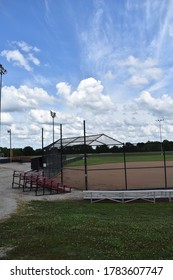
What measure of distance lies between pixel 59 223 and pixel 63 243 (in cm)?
234

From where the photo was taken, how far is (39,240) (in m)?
6.98

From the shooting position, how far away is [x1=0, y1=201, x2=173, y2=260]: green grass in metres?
5.81

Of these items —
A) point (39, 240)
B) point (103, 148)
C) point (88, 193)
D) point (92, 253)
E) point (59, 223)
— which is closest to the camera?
point (92, 253)

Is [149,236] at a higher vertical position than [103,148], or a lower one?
lower

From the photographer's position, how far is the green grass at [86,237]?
581cm

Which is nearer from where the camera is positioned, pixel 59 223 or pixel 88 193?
pixel 59 223

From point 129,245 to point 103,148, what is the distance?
53.4 feet

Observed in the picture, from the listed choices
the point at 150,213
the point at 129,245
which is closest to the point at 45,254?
the point at 129,245

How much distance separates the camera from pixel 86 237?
23.3ft

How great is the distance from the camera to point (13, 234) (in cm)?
781

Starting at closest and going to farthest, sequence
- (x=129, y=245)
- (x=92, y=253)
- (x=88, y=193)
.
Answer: (x=92, y=253)
(x=129, y=245)
(x=88, y=193)

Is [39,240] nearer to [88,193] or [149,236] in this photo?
[149,236]
